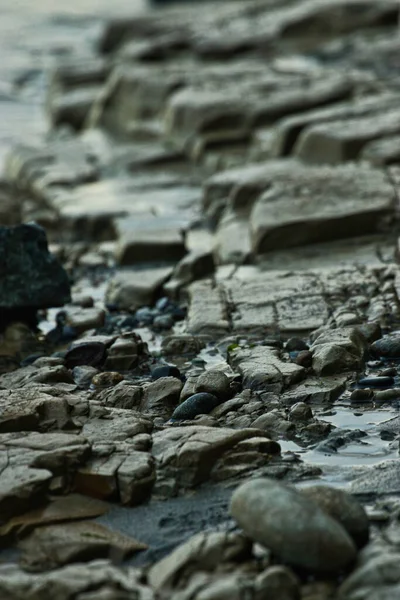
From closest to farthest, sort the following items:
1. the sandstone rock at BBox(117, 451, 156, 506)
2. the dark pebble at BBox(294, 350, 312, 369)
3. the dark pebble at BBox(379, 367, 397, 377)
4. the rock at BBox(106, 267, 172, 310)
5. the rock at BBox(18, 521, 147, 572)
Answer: the rock at BBox(18, 521, 147, 572) < the sandstone rock at BBox(117, 451, 156, 506) < the dark pebble at BBox(379, 367, 397, 377) < the dark pebble at BBox(294, 350, 312, 369) < the rock at BBox(106, 267, 172, 310)

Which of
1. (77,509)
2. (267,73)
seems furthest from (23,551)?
(267,73)

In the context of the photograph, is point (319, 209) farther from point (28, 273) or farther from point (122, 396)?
point (122, 396)

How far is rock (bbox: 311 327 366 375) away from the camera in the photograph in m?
4.07

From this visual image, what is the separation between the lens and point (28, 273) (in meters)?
5.12

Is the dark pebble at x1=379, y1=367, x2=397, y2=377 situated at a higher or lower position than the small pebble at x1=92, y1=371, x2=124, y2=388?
lower

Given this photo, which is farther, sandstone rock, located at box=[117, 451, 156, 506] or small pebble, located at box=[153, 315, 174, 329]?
small pebble, located at box=[153, 315, 174, 329]

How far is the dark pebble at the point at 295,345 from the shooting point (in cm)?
441

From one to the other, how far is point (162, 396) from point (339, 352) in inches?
27.1

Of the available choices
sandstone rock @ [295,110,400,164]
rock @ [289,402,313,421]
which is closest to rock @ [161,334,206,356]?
rock @ [289,402,313,421]

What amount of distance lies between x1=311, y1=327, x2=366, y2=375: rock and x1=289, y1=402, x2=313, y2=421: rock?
383 mm

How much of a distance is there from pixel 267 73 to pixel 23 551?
8.09 meters

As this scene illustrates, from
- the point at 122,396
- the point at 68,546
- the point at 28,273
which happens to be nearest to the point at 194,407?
the point at 122,396

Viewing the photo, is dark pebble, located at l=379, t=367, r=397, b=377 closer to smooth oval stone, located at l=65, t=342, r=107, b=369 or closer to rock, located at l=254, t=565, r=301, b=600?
smooth oval stone, located at l=65, t=342, r=107, b=369

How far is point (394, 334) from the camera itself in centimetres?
444
